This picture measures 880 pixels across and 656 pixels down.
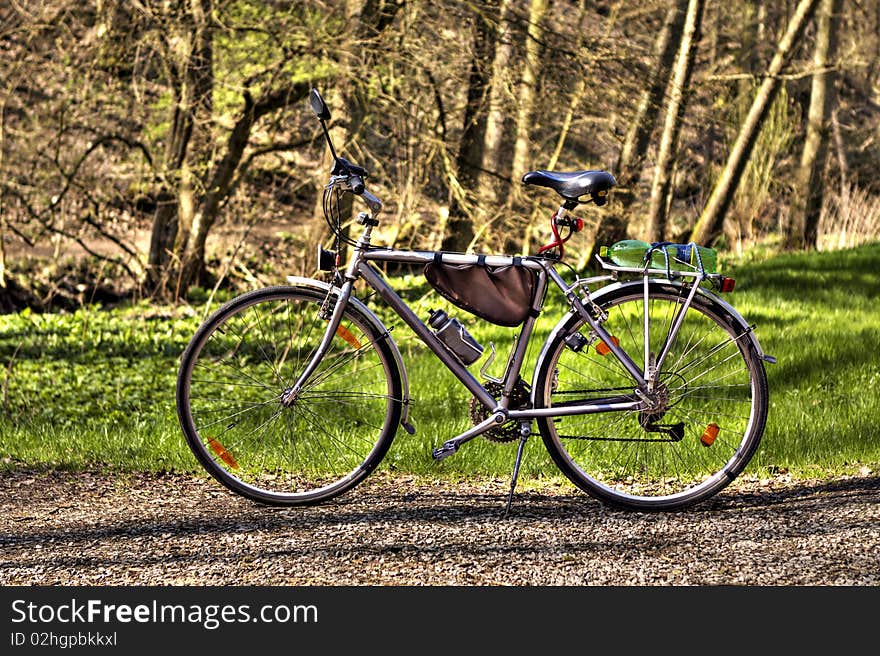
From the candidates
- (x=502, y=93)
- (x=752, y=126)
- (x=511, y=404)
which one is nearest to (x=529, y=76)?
(x=502, y=93)

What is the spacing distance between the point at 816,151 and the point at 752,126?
194 cm

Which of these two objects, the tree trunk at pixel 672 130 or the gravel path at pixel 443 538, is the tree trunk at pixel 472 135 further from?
the gravel path at pixel 443 538

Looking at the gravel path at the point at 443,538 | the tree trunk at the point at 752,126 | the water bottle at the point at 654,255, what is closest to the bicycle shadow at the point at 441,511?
the gravel path at the point at 443,538

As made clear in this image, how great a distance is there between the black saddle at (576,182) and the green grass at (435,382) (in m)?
1.36

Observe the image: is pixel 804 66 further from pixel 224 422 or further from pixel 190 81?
pixel 224 422

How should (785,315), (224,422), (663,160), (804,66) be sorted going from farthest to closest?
1. (804,66)
2. (663,160)
3. (785,315)
4. (224,422)

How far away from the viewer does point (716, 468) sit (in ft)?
14.4

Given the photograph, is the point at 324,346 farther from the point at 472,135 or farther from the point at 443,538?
the point at 472,135

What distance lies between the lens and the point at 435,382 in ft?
22.4

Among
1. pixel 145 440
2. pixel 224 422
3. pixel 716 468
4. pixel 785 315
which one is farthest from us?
pixel 785 315

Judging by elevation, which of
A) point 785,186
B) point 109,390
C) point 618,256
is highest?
point 785,186

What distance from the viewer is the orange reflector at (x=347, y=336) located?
13.6 feet

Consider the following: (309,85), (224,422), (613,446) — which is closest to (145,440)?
(224,422)

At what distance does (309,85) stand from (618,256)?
18.6 feet
